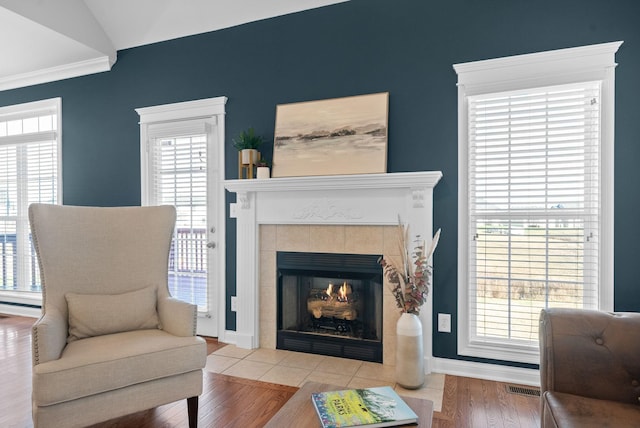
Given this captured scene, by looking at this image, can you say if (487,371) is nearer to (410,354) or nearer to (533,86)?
(410,354)

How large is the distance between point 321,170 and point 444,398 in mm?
1848

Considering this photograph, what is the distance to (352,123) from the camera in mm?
3078

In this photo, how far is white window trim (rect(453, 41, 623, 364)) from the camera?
2494mm

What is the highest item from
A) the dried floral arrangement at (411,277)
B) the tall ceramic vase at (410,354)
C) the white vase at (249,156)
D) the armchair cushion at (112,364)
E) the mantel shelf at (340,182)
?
the white vase at (249,156)

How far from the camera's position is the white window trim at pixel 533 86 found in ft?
8.18

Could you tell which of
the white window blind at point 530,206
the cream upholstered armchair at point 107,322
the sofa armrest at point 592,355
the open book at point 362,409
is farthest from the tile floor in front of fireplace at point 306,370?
the open book at point 362,409

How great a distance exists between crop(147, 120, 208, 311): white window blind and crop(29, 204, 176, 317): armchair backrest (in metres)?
1.12

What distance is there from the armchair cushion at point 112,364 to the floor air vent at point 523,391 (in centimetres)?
201

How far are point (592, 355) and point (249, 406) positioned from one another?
1.83 metres

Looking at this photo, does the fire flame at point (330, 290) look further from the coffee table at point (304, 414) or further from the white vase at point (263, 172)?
the coffee table at point (304, 414)

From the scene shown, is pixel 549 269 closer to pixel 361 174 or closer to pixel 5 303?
pixel 361 174

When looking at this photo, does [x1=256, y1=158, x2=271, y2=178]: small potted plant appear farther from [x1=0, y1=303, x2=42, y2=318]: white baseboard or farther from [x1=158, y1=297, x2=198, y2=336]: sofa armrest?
[x1=0, y1=303, x2=42, y2=318]: white baseboard

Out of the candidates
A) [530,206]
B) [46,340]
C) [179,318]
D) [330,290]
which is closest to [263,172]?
[330,290]

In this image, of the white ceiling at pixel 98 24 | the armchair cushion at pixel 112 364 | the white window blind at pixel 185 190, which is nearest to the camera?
the armchair cushion at pixel 112 364
